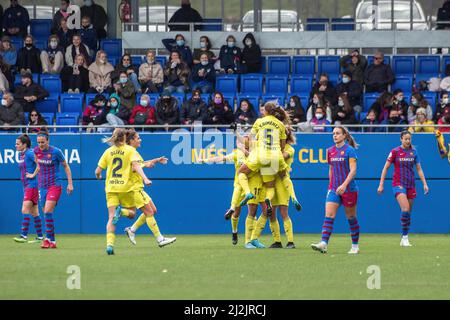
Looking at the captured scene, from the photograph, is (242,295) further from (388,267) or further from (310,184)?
(310,184)

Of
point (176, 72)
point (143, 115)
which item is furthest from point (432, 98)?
point (143, 115)

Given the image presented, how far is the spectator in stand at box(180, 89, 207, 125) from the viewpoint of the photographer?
26984mm

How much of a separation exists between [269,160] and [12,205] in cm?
902

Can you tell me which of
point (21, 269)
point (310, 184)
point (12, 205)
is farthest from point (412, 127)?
point (21, 269)

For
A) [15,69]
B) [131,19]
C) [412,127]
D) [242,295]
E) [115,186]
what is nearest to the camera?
[242,295]

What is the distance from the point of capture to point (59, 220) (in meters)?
26.6

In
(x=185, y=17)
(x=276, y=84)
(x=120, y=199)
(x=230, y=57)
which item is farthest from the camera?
(x=185, y=17)

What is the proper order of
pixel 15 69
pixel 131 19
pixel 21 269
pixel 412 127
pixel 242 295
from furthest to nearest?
pixel 131 19 < pixel 15 69 < pixel 412 127 < pixel 21 269 < pixel 242 295

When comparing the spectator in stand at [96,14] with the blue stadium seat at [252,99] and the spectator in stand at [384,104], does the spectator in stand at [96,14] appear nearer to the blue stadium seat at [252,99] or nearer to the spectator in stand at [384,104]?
the blue stadium seat at [252,99]

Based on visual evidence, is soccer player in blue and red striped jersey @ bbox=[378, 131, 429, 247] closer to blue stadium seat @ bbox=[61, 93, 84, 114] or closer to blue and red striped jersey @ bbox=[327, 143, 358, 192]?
blue and red striped jersey @ bbox=[327, 143, 358, 192]

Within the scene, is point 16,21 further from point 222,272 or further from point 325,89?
point 222,272

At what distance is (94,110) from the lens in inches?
1078

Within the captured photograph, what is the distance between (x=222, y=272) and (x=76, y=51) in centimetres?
1540

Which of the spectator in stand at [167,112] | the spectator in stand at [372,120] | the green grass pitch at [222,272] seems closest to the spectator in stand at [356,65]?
the spectator in stand at [372,120]
